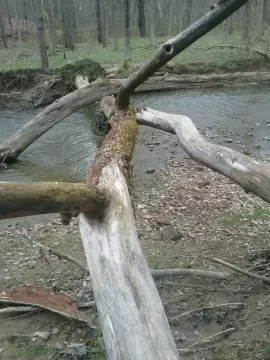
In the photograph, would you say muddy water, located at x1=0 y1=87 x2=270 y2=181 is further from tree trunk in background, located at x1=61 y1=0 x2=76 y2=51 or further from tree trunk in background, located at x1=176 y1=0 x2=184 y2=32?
tree trunk in background, located at x1=176 y1=0 x2=184 y2=32

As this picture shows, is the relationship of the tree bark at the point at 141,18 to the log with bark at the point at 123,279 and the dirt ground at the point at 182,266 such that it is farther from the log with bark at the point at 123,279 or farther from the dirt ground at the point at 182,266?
the log with bark at the point at 123,279

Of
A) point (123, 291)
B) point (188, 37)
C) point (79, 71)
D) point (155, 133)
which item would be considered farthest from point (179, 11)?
point (123, 291)

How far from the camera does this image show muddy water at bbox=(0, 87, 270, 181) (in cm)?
750

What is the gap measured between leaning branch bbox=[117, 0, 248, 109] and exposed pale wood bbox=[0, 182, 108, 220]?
2.21 m

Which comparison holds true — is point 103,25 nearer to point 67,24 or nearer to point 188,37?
point 67,24

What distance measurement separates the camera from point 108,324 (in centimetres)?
199

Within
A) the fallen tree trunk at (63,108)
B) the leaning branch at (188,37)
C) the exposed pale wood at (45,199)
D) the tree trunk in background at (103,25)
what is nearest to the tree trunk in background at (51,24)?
the tree trunk in background at (103,25)

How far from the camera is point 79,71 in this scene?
40.0 feet

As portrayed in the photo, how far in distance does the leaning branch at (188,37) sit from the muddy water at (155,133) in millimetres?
2046

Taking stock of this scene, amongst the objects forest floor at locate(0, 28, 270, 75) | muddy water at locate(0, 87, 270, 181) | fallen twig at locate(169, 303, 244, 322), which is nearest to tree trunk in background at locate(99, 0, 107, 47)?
forest floor at locate(0, 28, 270, 75)

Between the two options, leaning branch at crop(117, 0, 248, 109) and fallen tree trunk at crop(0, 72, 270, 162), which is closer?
leaning branch at crop(117, 0, 248, 109)

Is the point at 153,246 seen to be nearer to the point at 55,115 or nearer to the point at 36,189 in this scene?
the point at 36,189

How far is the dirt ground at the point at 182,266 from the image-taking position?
3.08 meters

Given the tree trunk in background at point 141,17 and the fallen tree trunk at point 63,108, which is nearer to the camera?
the fallen tree trunk at point 63,108
